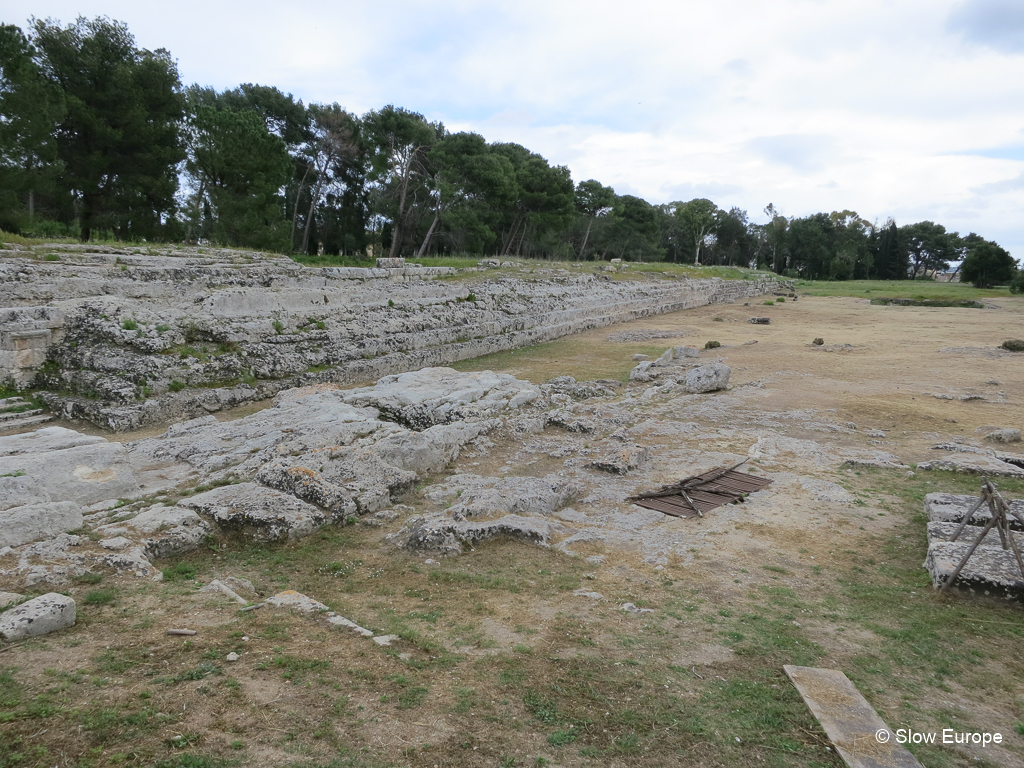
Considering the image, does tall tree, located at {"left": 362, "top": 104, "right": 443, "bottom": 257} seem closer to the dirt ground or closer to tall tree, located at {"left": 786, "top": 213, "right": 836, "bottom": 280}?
the dirt ground

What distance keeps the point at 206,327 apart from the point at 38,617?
9.36m

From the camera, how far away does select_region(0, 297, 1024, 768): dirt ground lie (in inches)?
126

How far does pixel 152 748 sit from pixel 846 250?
79686 millimetres

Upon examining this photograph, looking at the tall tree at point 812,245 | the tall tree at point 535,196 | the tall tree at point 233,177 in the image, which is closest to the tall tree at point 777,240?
the tall tree at point 812,245

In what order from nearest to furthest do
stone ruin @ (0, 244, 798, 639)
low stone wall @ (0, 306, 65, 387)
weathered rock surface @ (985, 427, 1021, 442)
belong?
stone ruin @ (0, 244, 798, 639) < weathered rock surface @ (985, 427, 1021, 442) < low stone wall @ (0, 306, 65, 387)

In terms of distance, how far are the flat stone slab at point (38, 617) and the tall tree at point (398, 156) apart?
27.9 meters

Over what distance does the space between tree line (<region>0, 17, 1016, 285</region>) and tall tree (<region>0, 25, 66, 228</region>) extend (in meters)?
0.05

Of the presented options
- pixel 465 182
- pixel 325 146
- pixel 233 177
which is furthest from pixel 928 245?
pixel 233 177

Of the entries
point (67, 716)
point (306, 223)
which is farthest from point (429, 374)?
point (306, 223)

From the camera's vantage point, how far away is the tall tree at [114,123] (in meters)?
19.9

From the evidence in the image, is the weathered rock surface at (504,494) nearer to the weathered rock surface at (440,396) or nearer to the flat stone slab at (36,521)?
the weathered rock surface at (440,396)

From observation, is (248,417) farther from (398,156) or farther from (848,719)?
(398,156)

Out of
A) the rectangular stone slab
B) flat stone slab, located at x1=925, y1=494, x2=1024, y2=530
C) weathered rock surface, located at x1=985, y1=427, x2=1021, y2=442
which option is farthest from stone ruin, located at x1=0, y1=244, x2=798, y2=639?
weathered rock surface, located at x1=985, y1=427, x2=1021, y2=442

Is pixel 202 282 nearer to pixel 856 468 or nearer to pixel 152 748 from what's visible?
pixel 152 748
